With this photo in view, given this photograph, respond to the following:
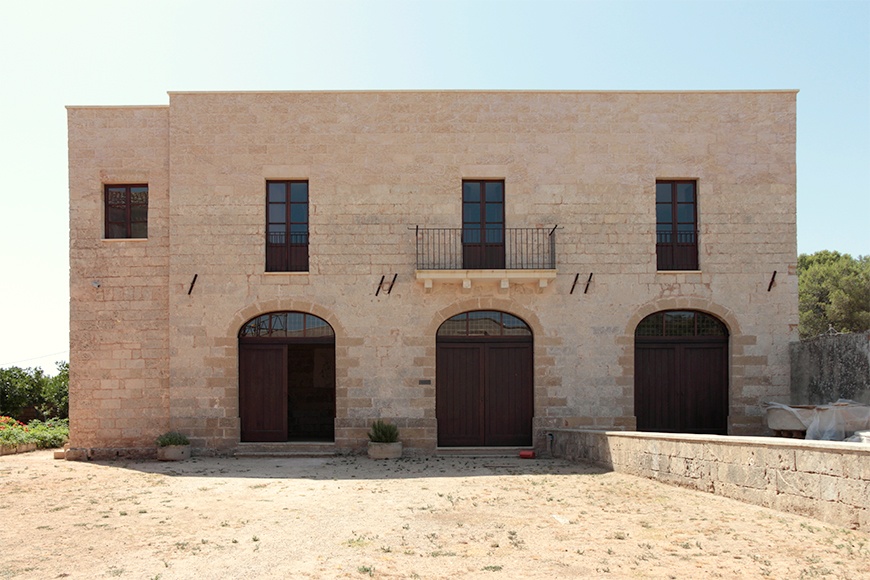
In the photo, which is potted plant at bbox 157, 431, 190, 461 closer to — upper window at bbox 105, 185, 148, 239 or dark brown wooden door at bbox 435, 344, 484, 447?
upper window at bbox 105, 185, 148, 239

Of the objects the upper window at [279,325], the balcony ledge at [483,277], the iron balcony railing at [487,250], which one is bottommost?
the upper window at [279,325]

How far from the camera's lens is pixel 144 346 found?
572 inches

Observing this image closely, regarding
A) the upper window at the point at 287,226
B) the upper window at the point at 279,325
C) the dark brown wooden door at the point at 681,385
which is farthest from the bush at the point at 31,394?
the dark brown wooden door at the point at 681,385

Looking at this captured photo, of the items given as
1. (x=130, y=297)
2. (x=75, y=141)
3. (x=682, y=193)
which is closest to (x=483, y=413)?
(x=682, y=193)

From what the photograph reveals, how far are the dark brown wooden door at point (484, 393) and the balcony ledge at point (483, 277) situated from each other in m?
1.24

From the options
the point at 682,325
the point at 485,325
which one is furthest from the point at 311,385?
the point at 682,325

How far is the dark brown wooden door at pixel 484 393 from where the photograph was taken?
1457cm

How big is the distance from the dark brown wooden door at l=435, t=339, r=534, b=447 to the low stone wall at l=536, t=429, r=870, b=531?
10.8 ft

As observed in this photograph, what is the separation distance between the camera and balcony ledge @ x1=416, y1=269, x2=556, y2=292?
46.0 ft

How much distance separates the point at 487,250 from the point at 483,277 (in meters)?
0.72

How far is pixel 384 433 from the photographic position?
13766mm

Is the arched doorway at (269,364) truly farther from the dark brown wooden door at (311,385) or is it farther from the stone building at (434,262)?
the dark brown wooden door at (311,385)

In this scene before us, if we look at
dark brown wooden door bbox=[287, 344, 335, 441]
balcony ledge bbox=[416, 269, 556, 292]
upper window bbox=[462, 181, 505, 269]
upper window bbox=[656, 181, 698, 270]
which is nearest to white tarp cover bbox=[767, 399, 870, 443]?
upper window bbox=[656, 181, 698, 270]

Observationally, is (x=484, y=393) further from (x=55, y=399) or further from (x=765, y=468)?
(x=55, y=399)
